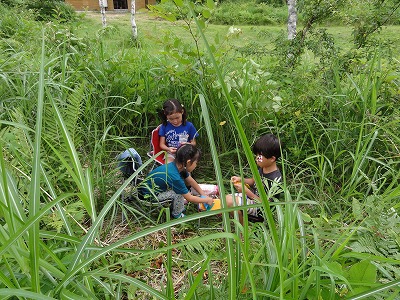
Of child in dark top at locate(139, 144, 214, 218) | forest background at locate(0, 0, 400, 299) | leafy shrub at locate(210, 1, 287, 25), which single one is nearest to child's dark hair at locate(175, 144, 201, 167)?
child in dark top at locate(139, 144, 214, 218)

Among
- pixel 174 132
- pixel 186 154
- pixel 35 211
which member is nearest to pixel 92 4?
pixel 174 132

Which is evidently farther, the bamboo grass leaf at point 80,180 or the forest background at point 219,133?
the forest background at point 219,133

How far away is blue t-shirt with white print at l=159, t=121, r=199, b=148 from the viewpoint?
8.68 feet

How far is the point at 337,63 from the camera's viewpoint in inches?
103

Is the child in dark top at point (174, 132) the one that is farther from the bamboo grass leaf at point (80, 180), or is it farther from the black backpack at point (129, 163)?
the bamboo grass leaf at point (80, 180)

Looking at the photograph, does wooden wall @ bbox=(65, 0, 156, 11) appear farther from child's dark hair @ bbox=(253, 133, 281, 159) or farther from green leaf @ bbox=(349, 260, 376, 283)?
green leaf @ bbox=(349, 260, 376, 283)

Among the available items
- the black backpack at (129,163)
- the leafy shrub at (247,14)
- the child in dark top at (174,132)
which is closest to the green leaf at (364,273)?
the black backpack at (129,163)

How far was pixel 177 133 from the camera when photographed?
2641 millimetres

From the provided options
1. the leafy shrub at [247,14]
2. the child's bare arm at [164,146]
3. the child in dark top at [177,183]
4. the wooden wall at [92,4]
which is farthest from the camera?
the wooden wall at [92,4]

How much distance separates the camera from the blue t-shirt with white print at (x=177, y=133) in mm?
2646

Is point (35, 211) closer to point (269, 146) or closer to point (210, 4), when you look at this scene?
point (269, 146)

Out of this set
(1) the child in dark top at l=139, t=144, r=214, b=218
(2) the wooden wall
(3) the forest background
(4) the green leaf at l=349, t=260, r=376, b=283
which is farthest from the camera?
(2) the wooden wall

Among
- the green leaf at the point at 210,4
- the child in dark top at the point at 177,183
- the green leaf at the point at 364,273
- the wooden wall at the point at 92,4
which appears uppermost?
the wooden wall at the point at 92,4

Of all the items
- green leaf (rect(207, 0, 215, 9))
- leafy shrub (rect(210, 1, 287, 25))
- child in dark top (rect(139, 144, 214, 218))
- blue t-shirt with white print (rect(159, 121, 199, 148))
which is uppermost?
leafy shrub (rect(210, 1, 287, 25))
